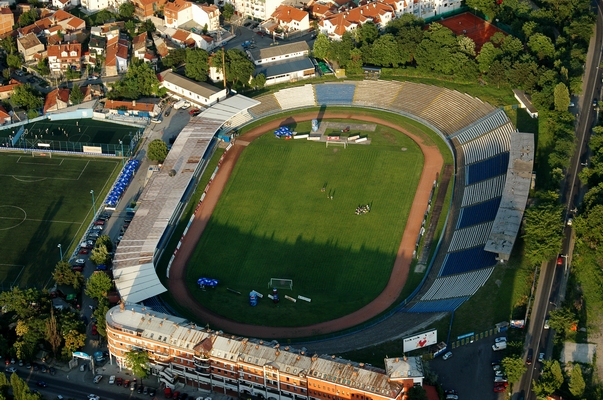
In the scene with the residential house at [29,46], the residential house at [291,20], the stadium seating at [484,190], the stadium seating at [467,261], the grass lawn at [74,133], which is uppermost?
the residential house at [291,20]

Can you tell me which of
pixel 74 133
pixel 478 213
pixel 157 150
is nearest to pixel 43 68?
pixel 74 133

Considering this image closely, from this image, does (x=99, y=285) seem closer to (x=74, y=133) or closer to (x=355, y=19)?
(x=74, y=133)

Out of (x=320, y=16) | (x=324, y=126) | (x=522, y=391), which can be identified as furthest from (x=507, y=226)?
(x=320, y=16)

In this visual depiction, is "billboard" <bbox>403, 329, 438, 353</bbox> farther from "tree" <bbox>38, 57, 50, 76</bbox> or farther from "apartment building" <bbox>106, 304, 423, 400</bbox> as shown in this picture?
"tree" <bbox>38, 57, 50, 76</bbox>

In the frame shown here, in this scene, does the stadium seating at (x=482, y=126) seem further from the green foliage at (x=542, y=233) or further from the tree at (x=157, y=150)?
the tree at (x=157, y=150)

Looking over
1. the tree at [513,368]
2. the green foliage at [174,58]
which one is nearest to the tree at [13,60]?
the green foliage at [174,58]
